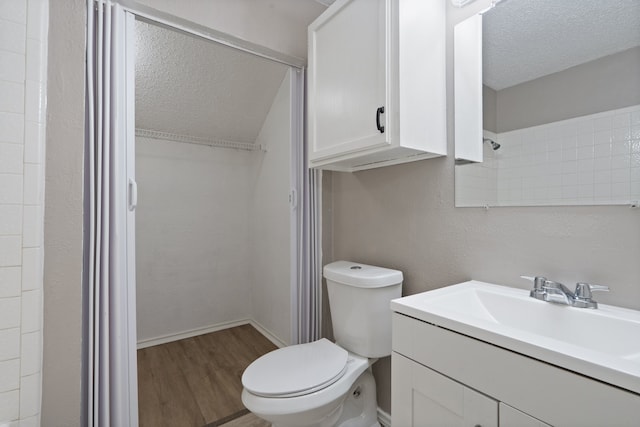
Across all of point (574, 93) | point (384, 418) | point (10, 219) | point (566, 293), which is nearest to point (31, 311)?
point (10, 219)

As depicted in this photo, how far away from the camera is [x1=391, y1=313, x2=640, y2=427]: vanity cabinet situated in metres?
0.55

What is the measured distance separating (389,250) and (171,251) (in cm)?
193

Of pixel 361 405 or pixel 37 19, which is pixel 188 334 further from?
pixel 37 19

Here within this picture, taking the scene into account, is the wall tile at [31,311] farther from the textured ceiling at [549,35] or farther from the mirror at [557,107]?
the textured ceiling at [549,35]

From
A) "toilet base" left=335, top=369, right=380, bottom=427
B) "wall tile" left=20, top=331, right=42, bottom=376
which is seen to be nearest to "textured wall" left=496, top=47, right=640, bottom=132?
"toilet base" left=335, top=369, right=380, bottom=427

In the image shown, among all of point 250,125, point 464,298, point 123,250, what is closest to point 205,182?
point 250,125

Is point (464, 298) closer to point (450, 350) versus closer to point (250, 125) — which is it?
point (450, 350)

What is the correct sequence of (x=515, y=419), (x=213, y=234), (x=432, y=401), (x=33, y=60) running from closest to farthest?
(x=515, y=419)
(x=432, y=401)
(x=33, y=60)
(x=213, y=234)

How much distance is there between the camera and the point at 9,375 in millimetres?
970

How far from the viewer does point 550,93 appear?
39.9 inches

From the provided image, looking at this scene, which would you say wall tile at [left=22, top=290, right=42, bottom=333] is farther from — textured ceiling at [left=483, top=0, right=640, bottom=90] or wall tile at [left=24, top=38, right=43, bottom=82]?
textured ceiling at [left=483, top=0, right=640, bottom=90]

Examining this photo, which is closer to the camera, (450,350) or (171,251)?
(450,350)

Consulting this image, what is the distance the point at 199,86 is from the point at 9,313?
1795mm

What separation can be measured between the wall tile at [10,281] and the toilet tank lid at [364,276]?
3.75 feet
